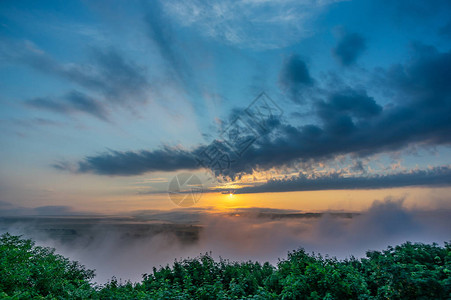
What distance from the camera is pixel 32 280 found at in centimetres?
1232

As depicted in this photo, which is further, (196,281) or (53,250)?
(53,250)

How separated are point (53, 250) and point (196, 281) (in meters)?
25.5

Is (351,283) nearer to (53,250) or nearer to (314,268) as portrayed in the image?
(314,268)

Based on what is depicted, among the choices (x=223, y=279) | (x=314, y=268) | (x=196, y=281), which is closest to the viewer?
(x=314, y=268)

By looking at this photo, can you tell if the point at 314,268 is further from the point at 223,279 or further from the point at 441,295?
the point at 223,279

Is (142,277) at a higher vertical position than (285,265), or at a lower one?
lower

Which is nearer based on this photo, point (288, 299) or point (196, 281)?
point (288, 299)

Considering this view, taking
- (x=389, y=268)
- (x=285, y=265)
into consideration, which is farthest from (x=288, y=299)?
(x=285, y=265)

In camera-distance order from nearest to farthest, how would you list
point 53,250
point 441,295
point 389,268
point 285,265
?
point 441,295
point 389,268
point 285,265
point 53,250

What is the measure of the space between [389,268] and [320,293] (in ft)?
9.41

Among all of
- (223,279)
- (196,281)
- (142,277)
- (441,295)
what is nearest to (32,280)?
(142,277)

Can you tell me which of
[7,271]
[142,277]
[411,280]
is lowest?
[142,277]

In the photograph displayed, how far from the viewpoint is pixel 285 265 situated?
624 inches

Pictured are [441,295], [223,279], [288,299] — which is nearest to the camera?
[441,295]
